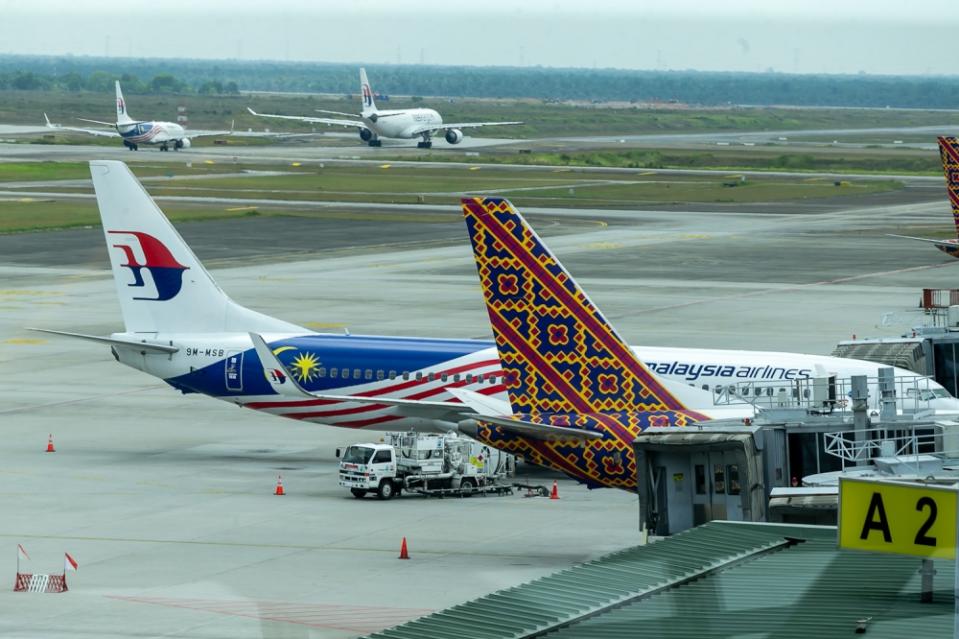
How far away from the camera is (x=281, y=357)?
167ft

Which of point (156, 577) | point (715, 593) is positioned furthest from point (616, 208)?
point (715, 593)

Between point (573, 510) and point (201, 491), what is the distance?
993cm

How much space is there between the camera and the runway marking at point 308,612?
32.2 metres

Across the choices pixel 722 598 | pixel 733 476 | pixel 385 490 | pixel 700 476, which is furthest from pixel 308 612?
pixel 722 598

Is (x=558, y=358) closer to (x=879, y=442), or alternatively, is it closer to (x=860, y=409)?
(x=860, y=409)

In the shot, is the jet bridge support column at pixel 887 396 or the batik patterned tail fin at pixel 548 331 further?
the batik patterned tail fin at pixel 548 331

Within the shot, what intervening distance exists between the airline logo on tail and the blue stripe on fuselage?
3.90 meters

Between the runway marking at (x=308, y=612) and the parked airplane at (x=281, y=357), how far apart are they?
1000 centimetres

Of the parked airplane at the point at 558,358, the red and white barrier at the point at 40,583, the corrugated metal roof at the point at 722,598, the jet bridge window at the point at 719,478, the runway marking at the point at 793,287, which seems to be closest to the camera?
the corrugated metal roof at the point at 722,598

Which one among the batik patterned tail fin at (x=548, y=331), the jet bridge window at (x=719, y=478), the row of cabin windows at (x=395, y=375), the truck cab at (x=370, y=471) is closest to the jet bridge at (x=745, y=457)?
the jet bridge window at (x=719, y=478)

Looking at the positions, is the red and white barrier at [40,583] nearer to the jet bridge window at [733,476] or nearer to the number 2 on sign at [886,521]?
the jet bridge window at [733,476]

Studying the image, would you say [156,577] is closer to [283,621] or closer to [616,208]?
[283,621]

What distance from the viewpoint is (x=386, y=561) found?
123ft

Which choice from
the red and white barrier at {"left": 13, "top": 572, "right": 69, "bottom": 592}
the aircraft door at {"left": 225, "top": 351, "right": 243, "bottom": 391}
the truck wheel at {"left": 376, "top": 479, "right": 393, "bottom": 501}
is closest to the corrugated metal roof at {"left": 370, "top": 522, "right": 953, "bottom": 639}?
the red and white barrier at {"left": 13, "top": 572, "right": 69, "bottom": 592}
